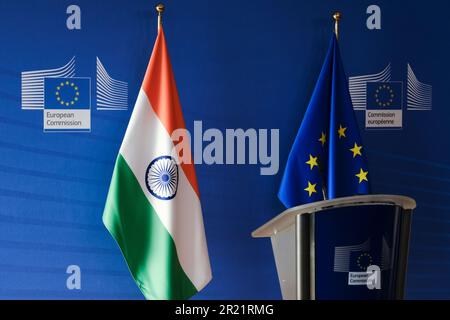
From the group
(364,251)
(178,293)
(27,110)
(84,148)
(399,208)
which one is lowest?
(178,293)

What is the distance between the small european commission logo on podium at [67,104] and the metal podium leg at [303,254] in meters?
1.35

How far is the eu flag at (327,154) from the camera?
276 centimetres

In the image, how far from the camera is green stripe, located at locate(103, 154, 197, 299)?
8.59 feet

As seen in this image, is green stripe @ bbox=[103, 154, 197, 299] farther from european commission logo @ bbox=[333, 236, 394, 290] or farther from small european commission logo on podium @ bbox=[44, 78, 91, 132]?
european commission logo @ bbox=[333, 236, 394, 290]

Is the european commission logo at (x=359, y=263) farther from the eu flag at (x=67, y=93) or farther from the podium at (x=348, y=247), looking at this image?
the eu flag at (x=67, y=93)

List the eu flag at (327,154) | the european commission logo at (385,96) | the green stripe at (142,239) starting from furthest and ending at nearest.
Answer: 1. the european commission logo at (385,96)
2. the eu flag at (327,154)
3. the green stripe at (142,239)

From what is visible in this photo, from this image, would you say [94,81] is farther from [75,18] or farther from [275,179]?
[275,179]

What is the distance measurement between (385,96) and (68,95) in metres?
1.59

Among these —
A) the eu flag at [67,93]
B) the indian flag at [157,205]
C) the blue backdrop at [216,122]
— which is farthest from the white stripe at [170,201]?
the eu flag at [67,93]

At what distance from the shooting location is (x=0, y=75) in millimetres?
2869

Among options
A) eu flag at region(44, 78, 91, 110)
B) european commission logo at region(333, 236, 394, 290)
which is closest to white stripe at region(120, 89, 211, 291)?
eu flag at region(44, 78, 91, 110)

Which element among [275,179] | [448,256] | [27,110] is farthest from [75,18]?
[448,256]

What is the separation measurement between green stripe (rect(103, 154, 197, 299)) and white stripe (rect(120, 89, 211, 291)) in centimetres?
3

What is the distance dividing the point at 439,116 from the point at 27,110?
2070 millimetres
